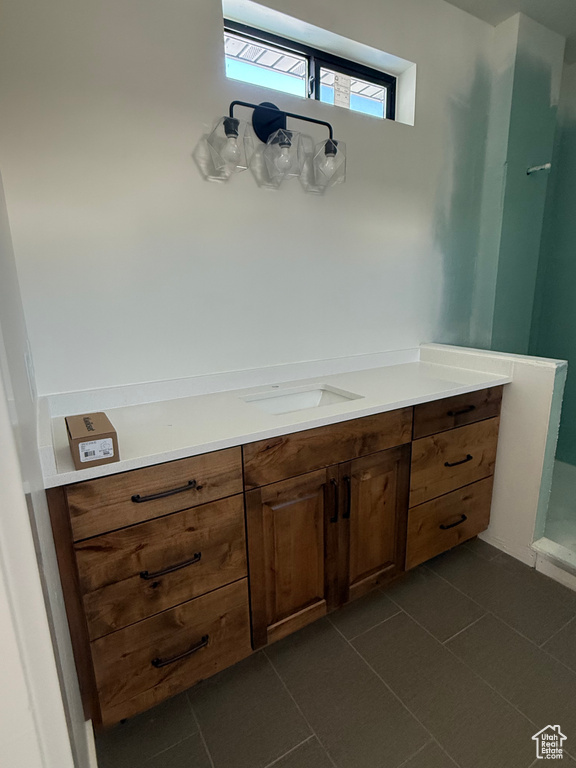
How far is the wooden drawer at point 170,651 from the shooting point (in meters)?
1.09

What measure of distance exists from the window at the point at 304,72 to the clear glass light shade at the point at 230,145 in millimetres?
234

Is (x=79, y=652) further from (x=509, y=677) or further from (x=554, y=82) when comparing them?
(x=554, y=82)

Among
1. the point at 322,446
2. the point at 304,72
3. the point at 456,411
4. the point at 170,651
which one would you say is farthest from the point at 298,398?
the point at 304,72

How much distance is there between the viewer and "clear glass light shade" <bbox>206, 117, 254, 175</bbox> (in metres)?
1.42

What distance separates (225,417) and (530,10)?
8.43 feet

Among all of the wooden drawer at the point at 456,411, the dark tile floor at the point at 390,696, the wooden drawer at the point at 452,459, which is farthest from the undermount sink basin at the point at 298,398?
the dark tile floor at the point at 390,696

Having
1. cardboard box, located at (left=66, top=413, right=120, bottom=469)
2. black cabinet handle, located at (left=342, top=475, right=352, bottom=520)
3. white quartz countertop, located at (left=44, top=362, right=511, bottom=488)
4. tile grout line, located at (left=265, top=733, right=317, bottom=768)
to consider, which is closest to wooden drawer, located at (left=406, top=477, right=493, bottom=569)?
black cabinet handle, located at (left=342, top=475, right=352, bottom=520)

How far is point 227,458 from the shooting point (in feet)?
3.83

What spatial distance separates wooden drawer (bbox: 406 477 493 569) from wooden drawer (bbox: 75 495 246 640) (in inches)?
32.2

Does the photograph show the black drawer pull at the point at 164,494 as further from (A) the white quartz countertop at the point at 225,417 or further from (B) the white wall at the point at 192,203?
(B) the white wall at the point at 192,203

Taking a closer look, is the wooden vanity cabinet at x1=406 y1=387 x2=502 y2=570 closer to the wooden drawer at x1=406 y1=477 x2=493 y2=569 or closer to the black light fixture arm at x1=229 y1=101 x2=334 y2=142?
the wooden drawer at x1=406 y1=477 x2=493 y2=569

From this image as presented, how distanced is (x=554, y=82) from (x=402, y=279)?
151 cm

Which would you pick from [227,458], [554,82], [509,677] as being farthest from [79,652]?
[554,82]

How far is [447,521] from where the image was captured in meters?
1.80
